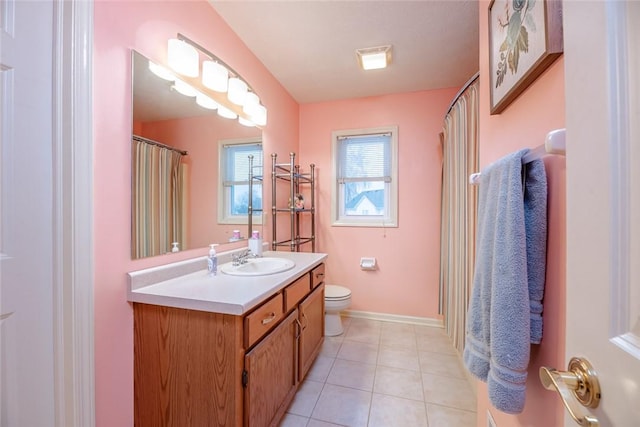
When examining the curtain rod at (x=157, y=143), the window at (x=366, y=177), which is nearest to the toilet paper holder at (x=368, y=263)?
the window at (x=366, y=177)

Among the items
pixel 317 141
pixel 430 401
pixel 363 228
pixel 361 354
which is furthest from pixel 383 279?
pixel 317 141

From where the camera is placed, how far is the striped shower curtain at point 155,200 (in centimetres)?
110

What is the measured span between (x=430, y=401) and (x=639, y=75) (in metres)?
1.81

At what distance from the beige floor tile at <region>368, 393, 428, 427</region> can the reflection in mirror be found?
4.50 feet

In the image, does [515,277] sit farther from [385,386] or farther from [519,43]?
[385,386]

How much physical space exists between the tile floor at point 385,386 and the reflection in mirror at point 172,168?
1.15 meters

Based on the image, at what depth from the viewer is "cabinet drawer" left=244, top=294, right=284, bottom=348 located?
99 centimetres

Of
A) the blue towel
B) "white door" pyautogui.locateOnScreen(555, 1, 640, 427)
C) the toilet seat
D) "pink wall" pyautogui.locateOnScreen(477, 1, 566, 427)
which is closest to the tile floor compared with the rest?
the toilet seat

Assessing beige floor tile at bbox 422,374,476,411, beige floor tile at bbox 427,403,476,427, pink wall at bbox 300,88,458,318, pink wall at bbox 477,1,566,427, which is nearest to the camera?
pink wall at bbox 477,1,566,427

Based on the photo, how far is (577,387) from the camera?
0.38 m

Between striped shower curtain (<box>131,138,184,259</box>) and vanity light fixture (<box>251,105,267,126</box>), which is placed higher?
vanity light fixture (<box>251,105,267,126</box>)

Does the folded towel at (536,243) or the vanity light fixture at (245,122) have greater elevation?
the vanity light fixture at (245,122)

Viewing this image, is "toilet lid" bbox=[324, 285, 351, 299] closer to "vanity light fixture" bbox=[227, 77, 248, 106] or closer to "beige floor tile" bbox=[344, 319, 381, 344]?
"beige floor tile" bbox=[344, 319, 381, 344]

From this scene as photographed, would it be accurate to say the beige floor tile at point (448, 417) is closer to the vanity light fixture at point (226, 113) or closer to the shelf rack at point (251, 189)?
the shelf rack at point (251, 189)
